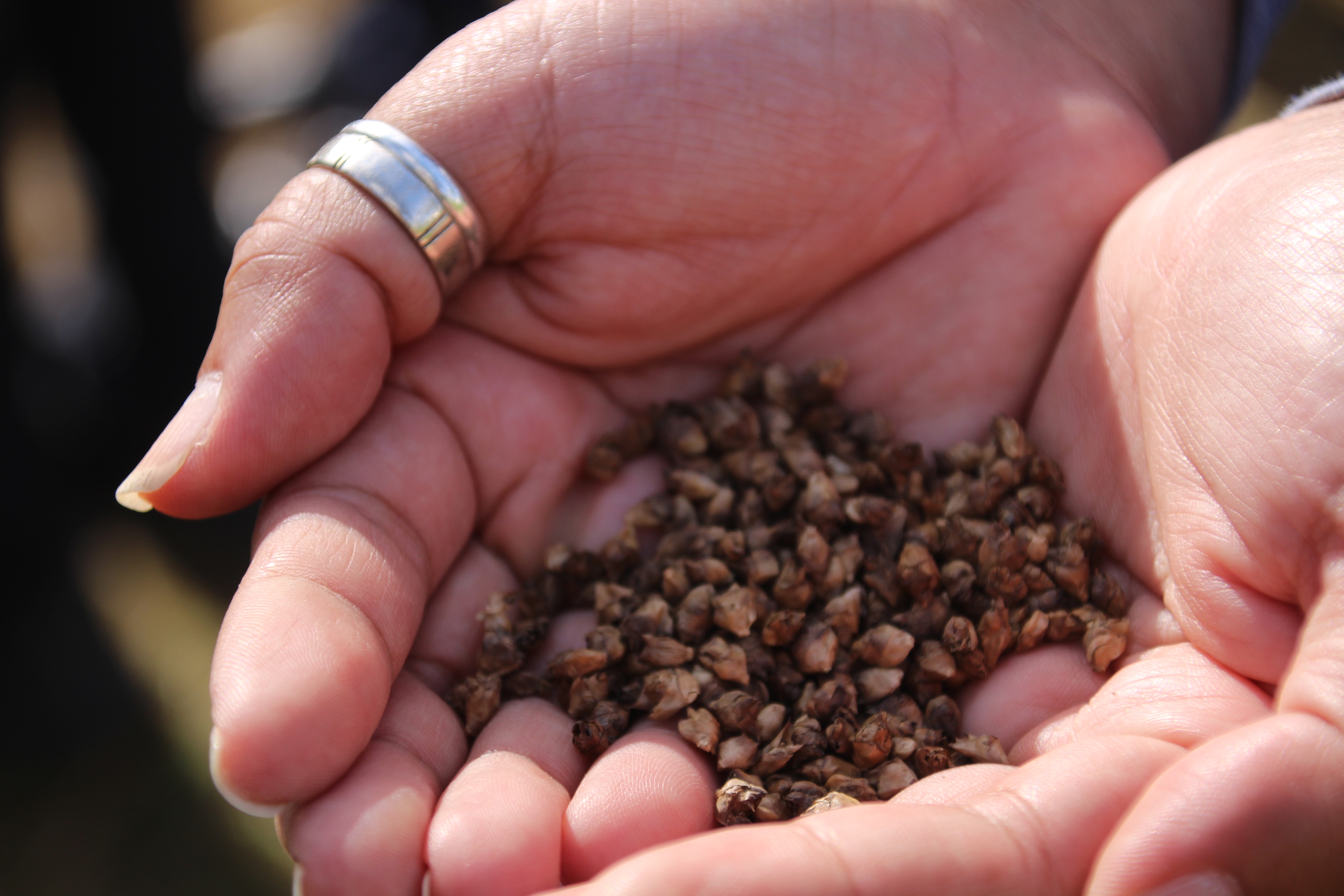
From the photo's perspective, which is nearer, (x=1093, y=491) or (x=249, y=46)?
(x=1093, y=491)

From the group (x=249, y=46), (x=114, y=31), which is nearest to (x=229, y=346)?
(x=114, y=31)

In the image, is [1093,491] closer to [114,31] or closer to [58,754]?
[58,754]

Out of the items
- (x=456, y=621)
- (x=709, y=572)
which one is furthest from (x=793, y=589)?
(x=456, y=621)

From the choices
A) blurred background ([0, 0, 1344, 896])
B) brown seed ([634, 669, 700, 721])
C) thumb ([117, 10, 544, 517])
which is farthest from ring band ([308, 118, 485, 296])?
blurred background ([0, 0, 1344, 896])

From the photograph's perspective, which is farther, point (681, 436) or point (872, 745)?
point (681, 436)

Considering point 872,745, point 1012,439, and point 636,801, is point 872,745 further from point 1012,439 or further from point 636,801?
point 1012,439

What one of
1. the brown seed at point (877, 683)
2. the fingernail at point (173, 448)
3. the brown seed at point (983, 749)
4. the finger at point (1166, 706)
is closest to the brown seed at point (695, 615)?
the brown seed at point (877, 683)

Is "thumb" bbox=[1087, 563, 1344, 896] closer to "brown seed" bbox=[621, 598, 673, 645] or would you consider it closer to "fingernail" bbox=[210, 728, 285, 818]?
"brown seed" bbox=[621, 598, 673, 645]

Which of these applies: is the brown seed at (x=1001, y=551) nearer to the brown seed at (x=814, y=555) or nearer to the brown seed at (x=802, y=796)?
the brown seed at (x=814, y=555)

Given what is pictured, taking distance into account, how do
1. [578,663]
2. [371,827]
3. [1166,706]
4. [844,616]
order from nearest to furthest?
[371,827] → [1166,706] → [578,663] → [844,616]
